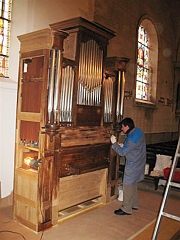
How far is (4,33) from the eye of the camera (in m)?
4.59

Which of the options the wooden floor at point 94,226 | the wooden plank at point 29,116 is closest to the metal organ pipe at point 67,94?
the wooden plank at point 29,116

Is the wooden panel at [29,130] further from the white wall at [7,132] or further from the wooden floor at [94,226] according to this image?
the wooden floor at [94,226]

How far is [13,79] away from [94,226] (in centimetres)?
289

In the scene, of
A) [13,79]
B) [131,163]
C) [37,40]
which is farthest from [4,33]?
[131,163]

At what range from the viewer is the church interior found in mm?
3658

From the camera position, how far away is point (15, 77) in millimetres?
4609

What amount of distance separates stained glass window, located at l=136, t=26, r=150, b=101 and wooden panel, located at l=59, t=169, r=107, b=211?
16.9 ft

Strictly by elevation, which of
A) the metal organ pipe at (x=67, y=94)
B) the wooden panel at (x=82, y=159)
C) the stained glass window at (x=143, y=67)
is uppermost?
the stained glass window at (x=143, y=67)

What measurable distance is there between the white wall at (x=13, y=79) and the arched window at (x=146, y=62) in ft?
16.9

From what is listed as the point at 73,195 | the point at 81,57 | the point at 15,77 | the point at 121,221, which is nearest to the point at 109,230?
the point at 121,221

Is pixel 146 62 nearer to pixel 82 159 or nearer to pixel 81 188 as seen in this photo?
pixel 82 159

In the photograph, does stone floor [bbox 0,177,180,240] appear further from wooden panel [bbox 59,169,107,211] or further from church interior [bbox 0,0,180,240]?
wooden panel [bbox 59,169,107,211]

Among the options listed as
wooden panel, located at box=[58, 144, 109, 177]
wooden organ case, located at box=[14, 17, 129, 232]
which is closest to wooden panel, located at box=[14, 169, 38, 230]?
wooden organ case, located at box=[14, 17, 129, 232]

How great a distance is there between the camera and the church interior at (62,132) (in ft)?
12.0
